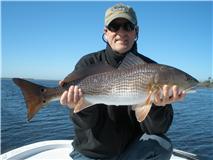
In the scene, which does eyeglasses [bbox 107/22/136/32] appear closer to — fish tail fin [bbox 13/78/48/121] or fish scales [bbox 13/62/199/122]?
fish scales [bbox 13/62/199/122]

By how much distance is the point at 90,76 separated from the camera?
4.08 meters

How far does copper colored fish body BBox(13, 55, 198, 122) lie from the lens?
13.0 ft

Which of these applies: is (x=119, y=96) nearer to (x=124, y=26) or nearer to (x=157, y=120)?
(x=157, y=120)

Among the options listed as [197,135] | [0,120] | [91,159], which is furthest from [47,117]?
[91,159]

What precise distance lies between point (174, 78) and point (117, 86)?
0.70 m

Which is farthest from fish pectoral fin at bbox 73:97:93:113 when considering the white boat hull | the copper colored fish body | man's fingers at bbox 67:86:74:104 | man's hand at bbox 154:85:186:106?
the white boat hull

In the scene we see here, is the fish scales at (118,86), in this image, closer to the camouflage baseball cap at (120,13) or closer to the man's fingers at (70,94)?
the man's fingers at (70,94)

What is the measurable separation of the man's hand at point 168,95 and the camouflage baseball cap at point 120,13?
106 cm

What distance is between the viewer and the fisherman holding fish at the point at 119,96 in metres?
3.98

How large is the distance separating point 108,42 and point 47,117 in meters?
17.0

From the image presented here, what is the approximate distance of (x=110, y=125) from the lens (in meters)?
4.64

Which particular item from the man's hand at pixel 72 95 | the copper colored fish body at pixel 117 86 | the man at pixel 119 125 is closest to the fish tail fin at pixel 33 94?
the copper colored fish body at pixel 117 86

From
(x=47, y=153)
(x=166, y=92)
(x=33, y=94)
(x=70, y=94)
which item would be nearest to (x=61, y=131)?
(x=47, y=153)

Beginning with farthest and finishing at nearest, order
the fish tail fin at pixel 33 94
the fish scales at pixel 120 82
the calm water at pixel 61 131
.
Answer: the calm water at pixel 61 131 < the fish tail fin at pixel 33 94 < the fish scales at pixel 120 82
